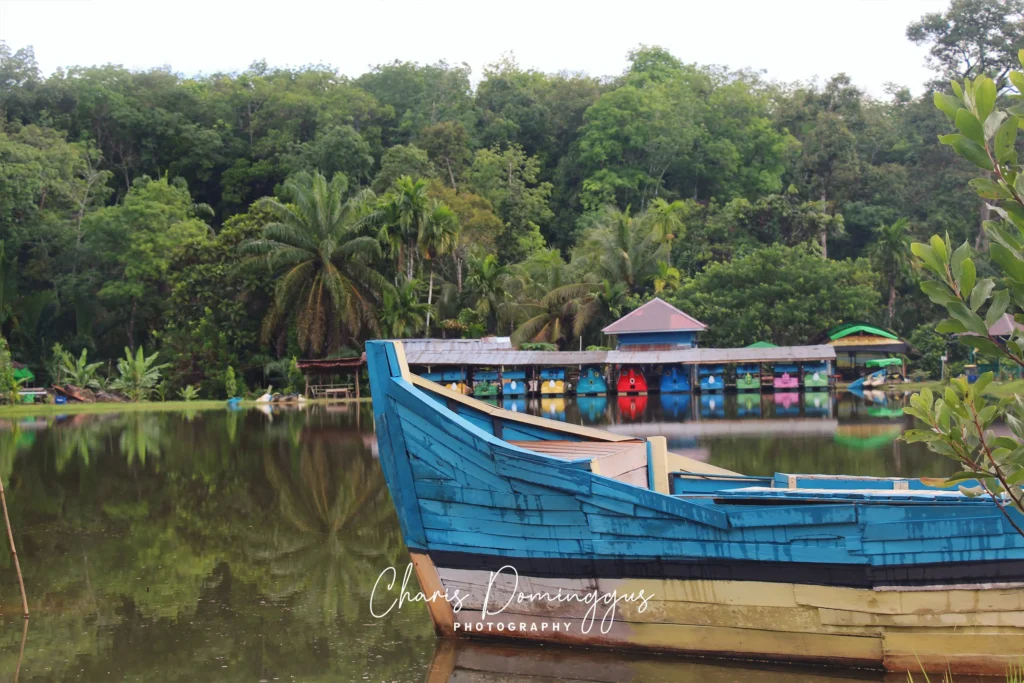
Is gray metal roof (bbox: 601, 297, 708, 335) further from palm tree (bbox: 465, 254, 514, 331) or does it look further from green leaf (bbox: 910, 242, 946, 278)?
green leaf (bbox: 910, 242, 946, 278)

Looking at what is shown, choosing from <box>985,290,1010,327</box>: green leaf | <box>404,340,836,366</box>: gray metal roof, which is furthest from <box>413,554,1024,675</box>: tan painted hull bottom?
<box>404,340,836,366</box>: gray metal roof

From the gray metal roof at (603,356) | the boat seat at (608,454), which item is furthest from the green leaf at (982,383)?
the gray metal roof at (603,356)

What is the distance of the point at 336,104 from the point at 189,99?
782cm

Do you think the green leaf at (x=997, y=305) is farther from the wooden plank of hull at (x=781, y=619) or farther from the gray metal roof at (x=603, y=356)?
the gray metal roof at (x=603, y=356)

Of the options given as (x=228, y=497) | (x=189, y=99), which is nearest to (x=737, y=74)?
(x=189, y=99)

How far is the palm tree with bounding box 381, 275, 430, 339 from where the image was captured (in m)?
37.8

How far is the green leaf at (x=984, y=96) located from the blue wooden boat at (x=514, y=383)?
32.9 metres

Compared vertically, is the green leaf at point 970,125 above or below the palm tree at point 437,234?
below

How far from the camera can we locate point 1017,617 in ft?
20.2

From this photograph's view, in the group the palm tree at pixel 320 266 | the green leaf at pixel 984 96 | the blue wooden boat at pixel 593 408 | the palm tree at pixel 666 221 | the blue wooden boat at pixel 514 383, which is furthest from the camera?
the palm tree at pixel 666 221

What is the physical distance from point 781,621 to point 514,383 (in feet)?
97.8

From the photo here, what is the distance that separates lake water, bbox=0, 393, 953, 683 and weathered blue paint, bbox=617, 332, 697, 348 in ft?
40.0

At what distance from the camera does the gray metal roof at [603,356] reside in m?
34.8

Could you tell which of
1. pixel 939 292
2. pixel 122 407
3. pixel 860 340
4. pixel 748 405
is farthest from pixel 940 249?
pixel 860 340
